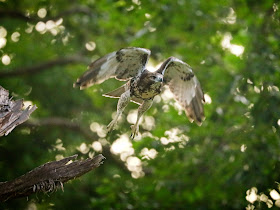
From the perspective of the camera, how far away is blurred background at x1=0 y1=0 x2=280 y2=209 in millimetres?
6824

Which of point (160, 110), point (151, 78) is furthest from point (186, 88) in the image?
point (160, 110)

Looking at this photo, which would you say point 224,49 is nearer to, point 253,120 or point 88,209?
point 253,120

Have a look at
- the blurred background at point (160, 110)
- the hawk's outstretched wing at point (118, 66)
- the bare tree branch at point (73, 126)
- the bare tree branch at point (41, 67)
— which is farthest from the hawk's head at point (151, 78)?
the bare tree branch at point (41, 67)

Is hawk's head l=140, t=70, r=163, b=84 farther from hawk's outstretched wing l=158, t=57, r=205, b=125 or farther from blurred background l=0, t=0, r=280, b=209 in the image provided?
blurred background l=0, t=0, r=280, b=209

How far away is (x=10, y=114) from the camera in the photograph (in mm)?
4492

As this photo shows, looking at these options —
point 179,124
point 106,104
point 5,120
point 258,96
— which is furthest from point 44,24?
point 5,120

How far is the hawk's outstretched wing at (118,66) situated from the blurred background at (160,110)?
215cm

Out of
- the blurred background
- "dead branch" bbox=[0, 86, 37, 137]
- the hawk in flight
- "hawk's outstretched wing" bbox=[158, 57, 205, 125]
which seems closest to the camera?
the hawk in flight

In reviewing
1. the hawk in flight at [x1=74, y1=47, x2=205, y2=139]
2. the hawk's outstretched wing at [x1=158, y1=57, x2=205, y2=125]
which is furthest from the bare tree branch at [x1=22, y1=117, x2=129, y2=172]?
the hawk's outstretched wing at [x1=158, y1=57, x2=205, y2=125]

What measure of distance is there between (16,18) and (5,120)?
5.20 meters

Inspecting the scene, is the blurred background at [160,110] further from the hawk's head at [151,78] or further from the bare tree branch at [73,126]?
the hawk's head at [151,78]

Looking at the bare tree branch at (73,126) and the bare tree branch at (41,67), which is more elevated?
the bare tree branch at (41,67)

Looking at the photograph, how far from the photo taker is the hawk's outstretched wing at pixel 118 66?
4.59 metres

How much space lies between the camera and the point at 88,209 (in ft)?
28.8
